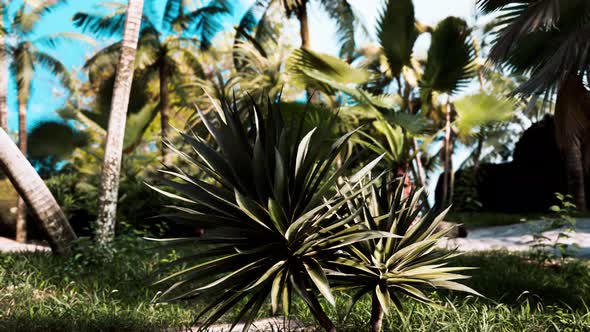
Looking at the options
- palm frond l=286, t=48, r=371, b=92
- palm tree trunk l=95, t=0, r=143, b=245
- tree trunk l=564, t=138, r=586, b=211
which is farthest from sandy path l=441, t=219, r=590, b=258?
palm tree trunk l=95, t=0, r=143, b=245

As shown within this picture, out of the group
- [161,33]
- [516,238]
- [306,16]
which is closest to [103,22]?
[161,33]

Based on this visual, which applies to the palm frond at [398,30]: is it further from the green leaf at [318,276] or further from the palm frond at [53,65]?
the palm frond at [53,65]

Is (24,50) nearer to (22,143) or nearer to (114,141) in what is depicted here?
(22,143)

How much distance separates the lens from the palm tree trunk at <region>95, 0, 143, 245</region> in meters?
7.79

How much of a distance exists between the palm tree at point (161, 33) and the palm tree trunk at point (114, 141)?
1088cm

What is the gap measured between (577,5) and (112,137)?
6.85 metres

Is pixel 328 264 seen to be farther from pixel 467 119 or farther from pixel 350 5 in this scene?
pixel 350 5

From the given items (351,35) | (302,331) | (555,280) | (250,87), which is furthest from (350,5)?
(302,331)

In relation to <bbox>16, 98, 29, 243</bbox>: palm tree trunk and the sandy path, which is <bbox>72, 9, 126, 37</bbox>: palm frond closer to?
<bbox>16, 98, 29, 243</bbox>: palm tree trunk

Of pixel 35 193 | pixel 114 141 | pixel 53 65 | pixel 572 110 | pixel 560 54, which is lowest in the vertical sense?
pixel 35 193

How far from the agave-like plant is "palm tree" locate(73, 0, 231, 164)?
16.0 m

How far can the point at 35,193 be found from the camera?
7.18 meters

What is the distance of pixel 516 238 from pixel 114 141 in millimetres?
8532

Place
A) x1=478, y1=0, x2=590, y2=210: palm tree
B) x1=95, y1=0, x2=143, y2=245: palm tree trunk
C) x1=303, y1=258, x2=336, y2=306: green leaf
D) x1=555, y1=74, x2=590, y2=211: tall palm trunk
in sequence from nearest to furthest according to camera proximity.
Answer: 1. x1=303, y1=258, x2=336, y2=306: green leaf
2. x1=478, y1=0, x2=590, y2=210: palm tree
3. x1=555, y1=74, x2=590, y2=211: tall palm trunk
4. x1=95, y1=0, x2=143, y2=245: palm tree trunk
